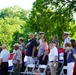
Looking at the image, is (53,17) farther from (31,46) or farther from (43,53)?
(43,53)

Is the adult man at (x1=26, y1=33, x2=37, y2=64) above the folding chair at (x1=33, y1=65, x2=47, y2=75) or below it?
above

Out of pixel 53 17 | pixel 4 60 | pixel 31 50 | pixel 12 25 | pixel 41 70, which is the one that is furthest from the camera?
pixel 12 25

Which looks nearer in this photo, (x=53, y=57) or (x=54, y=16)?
(x=53, y=57)

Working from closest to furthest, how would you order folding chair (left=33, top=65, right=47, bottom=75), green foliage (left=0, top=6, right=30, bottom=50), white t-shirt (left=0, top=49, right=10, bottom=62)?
folding chair (left=33, top=65, right=47, bottom=75)
white t-shirt (left=0, top=49, right=10, bottom=62)
green foliage (left=0, top=6, right=30, bottom=50)

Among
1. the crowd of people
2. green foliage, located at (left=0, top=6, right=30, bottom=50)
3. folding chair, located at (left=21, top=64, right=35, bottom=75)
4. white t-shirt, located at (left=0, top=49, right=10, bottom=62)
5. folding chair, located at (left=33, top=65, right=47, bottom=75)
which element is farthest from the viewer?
green foliage, located at (left=0, top=6, right=30, bottom=50)

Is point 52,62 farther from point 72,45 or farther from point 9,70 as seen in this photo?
point 9,70

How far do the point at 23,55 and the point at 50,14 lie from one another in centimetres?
1838

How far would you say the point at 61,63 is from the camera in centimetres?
1783

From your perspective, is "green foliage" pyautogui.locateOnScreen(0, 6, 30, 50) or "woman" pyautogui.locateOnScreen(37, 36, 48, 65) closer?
"woman" pyautogui.locateOnScreen(37, 36, 48, 65)

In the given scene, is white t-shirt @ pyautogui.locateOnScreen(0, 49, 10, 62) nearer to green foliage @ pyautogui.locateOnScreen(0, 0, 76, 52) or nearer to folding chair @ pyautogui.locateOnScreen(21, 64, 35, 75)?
folding chair @ pyautogui.locateOnScreen(21, 64, 35, 75)

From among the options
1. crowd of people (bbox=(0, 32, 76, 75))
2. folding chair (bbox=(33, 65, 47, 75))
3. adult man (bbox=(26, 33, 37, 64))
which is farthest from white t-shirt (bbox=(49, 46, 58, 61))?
adult man (bbox=(26, 33, 37, 64))

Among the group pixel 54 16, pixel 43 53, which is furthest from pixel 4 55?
pixel 54 16

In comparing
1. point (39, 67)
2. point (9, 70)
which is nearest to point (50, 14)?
point (9, 70)

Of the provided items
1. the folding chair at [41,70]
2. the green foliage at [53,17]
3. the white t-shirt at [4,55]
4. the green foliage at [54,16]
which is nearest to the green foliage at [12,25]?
the green foliage at [53,17]
